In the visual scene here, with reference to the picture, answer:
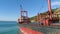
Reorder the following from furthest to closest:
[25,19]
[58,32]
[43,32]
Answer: [25,19]
[43,32]
[58,32]

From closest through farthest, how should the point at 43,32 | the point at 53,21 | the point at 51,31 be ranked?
the point at 51,31 → the point at 43,32 → the point at 53,21

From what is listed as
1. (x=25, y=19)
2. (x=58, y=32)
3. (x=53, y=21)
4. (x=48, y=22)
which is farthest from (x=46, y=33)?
(x=25, y=19)

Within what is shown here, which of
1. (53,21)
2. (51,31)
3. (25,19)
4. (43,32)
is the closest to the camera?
(51,31)

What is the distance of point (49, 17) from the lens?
18.9 metres

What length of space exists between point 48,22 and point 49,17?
1510mm

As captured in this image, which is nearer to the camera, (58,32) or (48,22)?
(58,32)

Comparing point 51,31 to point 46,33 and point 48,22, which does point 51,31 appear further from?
point 48,22

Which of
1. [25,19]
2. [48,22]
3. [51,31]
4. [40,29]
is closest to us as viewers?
[51,31]

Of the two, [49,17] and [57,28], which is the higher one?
[49,17]

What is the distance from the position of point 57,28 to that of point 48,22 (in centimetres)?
399

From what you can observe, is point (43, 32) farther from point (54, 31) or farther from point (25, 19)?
point (25, 19)

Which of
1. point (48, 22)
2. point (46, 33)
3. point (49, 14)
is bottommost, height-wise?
point (46, 33)

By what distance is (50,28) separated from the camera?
14.5m

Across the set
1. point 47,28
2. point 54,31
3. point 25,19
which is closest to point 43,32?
point 47,28
